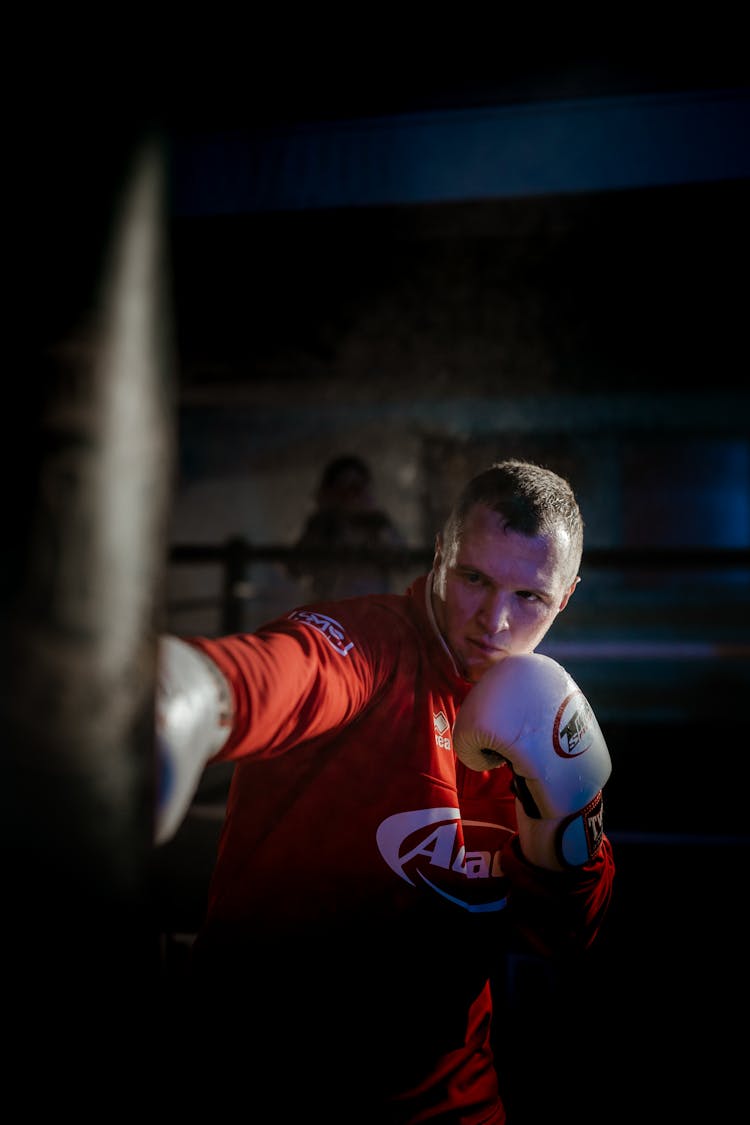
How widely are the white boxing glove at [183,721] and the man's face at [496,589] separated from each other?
19.6 inches

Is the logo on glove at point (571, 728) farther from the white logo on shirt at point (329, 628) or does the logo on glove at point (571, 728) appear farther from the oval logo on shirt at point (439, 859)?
the white logo on shirt at point (329, 628)

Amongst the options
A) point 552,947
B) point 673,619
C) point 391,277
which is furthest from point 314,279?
point 673,619

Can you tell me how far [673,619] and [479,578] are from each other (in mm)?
7754

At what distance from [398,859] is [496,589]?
40 cm

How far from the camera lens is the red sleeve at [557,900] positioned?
38.4 inches

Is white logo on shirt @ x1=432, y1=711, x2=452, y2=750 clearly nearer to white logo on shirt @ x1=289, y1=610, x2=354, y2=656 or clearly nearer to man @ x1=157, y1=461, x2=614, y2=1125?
man @ x1=157, y1=461, x2=614, y2=1125

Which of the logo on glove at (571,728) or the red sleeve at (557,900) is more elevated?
the logo on glove at (571,728)

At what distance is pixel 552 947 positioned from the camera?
1036 millimetres

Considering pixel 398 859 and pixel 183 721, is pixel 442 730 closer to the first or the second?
pixel 398 859

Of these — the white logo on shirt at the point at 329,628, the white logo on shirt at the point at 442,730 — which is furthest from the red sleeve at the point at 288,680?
the white logo on shirt at the point at 442,730

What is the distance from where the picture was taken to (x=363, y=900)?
3.12 ft

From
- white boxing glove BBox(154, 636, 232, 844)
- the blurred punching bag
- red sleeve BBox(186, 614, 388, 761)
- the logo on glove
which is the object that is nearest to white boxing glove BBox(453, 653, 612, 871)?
the logo on glove

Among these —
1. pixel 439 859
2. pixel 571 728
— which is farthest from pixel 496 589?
pixel 439 859

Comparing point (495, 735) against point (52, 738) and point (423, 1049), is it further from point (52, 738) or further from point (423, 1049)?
point (52, 738)
